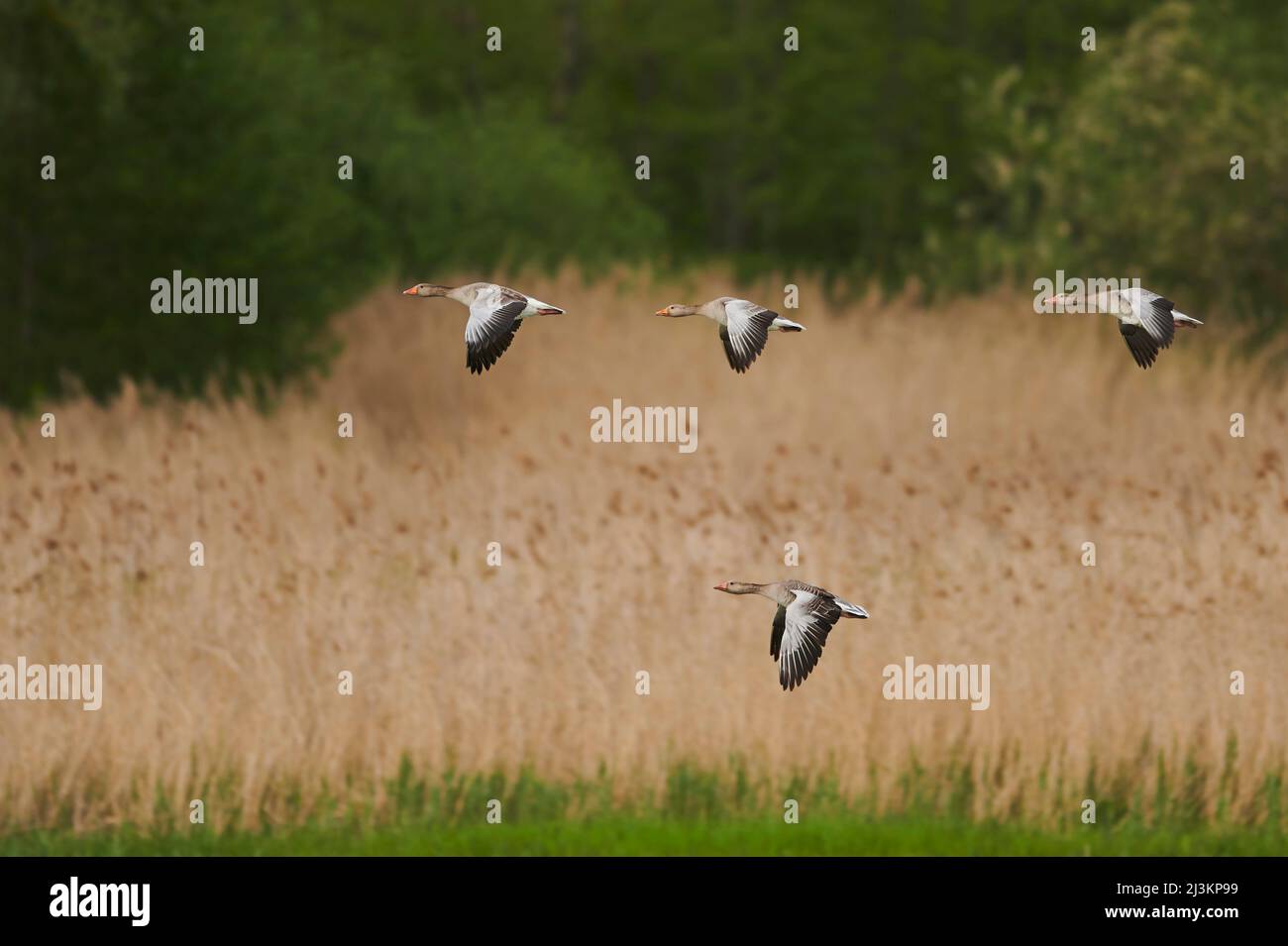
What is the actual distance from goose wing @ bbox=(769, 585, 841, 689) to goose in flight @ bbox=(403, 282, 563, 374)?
1180 millimetres

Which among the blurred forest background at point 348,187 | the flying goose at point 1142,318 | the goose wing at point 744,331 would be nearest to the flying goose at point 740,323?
the goose wing at point 744,331

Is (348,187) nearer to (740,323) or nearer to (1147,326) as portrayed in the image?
(740,323)

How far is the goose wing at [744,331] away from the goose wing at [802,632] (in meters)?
0.84

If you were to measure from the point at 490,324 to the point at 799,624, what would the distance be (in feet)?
4.40

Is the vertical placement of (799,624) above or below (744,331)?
below

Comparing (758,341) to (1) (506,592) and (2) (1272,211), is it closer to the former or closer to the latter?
(1) (506,592)

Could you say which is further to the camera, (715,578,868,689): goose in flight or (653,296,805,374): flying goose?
(715,578,868,689): goose in flight

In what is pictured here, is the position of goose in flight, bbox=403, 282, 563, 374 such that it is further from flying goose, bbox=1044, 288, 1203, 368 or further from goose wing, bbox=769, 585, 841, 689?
flying goose, bbox=1044, 288, 1203, 368

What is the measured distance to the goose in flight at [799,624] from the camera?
494cm

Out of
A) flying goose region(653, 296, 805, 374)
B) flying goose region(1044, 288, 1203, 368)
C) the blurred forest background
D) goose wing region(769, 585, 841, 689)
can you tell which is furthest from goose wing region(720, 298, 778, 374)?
the blurred forest background

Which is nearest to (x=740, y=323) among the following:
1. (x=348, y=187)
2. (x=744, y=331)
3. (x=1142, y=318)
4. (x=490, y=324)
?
(x=744, y=331)

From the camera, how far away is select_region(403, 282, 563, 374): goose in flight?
4355mm

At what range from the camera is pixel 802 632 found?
201 inches

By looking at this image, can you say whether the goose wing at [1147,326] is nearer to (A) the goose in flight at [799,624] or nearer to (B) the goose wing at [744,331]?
(B) the goose wing at [744,331]
